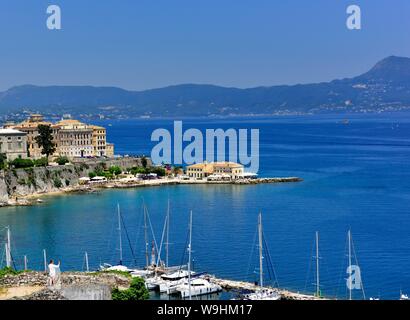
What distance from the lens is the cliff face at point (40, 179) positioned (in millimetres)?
31531

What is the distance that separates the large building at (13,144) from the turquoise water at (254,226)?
510 centimetres

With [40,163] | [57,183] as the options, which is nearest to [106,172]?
[57,183]

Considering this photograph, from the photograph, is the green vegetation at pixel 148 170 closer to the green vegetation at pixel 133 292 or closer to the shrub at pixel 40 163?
the shrub at pixel 40 163

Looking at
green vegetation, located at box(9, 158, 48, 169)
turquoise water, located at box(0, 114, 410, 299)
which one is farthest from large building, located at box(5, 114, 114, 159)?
turquoise water, located at box(0, 114, 410, 299)

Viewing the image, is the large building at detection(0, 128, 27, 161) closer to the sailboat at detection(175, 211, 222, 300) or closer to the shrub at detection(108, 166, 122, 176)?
the shrub at detection(108, 166, 122, 176)

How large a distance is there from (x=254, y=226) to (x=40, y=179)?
13683 mm

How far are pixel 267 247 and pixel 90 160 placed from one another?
2048cm

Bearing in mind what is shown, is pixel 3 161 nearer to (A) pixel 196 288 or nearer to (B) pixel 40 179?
(B) pixel 40 179

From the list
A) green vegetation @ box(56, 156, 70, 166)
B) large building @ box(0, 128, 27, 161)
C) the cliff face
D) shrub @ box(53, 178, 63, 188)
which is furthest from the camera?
green vegetation @ box(56, 156, 70, 166)

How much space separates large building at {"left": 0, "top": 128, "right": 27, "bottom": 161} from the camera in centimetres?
3550

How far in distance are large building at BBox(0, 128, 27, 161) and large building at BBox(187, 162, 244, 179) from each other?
9.35m

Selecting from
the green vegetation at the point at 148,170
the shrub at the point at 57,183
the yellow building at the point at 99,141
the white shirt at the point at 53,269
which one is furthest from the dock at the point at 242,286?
the yellow building at the point at 99,141

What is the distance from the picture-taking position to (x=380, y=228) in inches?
934

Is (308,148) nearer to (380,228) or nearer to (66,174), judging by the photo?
(66,174)
